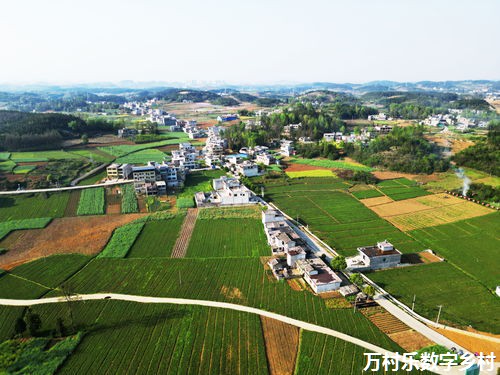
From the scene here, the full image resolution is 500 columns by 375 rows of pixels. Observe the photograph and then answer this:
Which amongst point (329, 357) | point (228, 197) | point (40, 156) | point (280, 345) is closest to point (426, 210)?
point (228, 197)

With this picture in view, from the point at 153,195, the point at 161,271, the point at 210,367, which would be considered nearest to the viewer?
the point at 210,367

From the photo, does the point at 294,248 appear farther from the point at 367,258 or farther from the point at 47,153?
the point at 47,153

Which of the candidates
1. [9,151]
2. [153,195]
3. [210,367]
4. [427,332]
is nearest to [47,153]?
[9,151]

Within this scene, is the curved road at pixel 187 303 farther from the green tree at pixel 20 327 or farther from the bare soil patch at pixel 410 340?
the green tree at pixel 20 327

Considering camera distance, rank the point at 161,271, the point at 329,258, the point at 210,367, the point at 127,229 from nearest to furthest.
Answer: the point at 210,367
the point at 161,271
the point at 329,258
the point at 127,229

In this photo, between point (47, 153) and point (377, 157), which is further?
point (47, 153)

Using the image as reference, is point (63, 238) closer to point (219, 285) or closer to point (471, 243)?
point (219, 285)

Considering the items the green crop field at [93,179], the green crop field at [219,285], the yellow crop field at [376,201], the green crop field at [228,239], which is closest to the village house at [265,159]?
the yellow crop field at [376,201]
